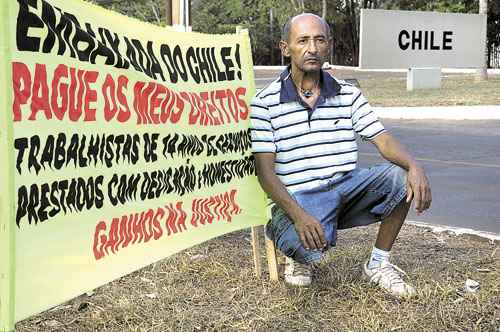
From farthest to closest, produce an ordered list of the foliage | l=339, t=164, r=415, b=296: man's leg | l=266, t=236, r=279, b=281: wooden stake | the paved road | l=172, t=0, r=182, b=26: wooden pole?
the foliage → the paved road → l=172, t=0, r=182, b=26: wooden pole → l=266, t=236, r=279, b=281: wooden stake → l=339, t=164, r=415, b=296: man's leg

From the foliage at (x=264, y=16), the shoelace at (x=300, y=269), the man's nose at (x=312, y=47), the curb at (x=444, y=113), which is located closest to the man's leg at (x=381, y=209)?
the shoelace at (x=300, y=269)

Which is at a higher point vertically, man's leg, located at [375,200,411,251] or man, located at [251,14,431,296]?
man, located at [251,14,431,296]

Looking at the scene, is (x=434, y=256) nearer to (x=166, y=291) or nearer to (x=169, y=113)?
(x=166, y=291)

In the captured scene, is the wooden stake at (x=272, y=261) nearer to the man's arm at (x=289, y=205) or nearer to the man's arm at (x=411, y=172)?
the man's arm at (x=289, y=205)

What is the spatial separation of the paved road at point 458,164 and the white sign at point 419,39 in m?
3.79

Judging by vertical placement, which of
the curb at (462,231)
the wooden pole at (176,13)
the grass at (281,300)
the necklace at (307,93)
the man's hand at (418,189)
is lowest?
the grass at (281,300)

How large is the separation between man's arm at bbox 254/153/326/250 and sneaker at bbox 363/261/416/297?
463 millimetres

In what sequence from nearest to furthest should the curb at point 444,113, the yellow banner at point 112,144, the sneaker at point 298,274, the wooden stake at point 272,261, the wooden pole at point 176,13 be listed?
1. the yellow banner at point 112,144
2. the sneaker at point 298,274
3. the wooden stake at point 272,261
4. the wooden pole at point 176,13
5. the curb at point 444,113

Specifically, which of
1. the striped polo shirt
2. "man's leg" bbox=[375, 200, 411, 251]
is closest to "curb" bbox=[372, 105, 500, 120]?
"man's leg" bbox=[375, 200, 411, 251]

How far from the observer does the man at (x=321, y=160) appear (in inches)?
146

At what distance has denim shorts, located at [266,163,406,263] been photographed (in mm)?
3695

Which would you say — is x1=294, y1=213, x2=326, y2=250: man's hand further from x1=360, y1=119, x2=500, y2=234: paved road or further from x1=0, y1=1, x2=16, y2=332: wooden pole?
x1=360, y1=119, x2=500, y2=234: paved road

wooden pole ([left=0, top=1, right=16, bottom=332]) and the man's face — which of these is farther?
the man's face

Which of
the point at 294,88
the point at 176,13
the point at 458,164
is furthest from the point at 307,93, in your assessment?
the point at 458,164
